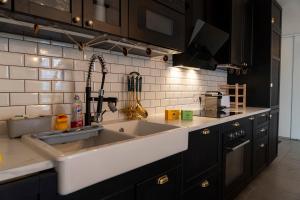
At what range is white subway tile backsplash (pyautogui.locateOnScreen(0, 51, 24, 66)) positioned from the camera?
119 cm

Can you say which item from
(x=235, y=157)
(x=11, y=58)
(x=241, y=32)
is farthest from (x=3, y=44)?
(x=241, y=32)

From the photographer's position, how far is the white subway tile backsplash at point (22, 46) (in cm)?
122

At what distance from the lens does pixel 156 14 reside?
5.08 ft

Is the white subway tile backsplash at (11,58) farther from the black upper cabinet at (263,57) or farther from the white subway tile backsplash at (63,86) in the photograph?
the black upper cabinet at (263,57)

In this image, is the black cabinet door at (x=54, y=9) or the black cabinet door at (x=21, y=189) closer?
the black cabinet door at (x=21, y=189)

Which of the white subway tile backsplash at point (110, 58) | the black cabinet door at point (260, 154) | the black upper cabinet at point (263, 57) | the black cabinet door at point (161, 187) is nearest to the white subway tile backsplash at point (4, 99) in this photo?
the white subway tile backsplash at point (110, 58)

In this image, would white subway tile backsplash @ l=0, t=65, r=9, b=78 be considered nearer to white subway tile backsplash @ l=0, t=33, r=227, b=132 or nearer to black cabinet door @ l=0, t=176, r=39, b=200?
white subway tile backsplash @ l=0, t=33, r=227, b=132

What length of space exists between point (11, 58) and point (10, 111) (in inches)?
11.3

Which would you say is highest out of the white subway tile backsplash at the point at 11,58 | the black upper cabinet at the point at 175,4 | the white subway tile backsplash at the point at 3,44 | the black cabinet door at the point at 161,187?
the black upper cabinet at the point at 175,4

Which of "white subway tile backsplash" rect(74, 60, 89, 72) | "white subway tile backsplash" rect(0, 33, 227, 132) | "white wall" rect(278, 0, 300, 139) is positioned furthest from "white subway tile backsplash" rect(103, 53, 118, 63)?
"white wall" rect(278, 0, 300, 139)

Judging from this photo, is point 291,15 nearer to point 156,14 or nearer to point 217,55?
point 217,55

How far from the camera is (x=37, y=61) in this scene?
4.31 feet

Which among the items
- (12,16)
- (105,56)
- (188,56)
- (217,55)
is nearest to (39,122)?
(12,16)

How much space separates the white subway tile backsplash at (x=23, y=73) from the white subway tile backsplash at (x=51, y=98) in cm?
12
